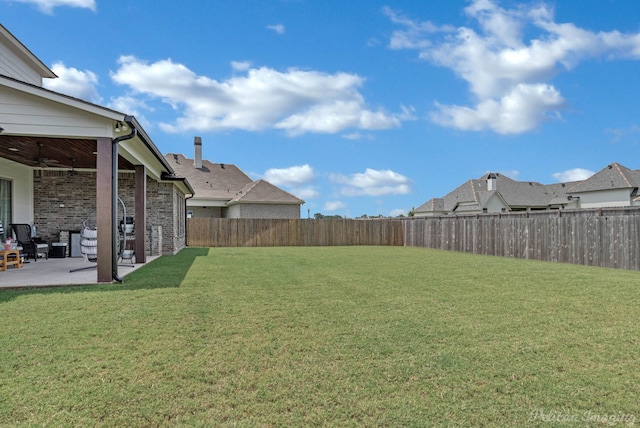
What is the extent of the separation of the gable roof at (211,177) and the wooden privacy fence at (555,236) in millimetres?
14605

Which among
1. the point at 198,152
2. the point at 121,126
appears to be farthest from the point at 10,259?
the point at 198,152

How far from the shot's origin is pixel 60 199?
11805mm

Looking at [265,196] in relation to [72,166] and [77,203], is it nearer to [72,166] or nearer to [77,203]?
[77,203]

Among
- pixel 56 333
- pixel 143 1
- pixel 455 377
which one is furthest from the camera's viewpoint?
pixel 143 1

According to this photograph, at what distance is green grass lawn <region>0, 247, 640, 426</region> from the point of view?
236 centimetres

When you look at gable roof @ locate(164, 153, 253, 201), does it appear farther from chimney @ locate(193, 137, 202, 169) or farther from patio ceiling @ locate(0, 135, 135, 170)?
patio ceiling @ locate(0, 135, 135, 170)

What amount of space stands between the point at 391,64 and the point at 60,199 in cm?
1134

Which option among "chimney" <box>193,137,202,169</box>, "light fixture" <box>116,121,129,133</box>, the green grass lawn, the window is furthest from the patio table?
"chimney" <box>193,137,202,169</box>

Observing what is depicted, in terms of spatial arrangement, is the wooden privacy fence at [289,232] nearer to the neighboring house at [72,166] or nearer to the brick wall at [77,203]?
the neighboring house at [72,166]

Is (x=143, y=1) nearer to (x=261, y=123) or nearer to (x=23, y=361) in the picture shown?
(x=261, y=123)

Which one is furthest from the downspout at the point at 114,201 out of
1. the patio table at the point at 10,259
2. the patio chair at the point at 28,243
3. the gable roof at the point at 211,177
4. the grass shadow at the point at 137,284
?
the gable roof at the point at 211,177

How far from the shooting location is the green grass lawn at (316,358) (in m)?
2.36

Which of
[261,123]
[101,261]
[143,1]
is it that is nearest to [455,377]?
[101,261]

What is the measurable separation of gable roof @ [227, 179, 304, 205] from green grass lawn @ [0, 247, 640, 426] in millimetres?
16819
